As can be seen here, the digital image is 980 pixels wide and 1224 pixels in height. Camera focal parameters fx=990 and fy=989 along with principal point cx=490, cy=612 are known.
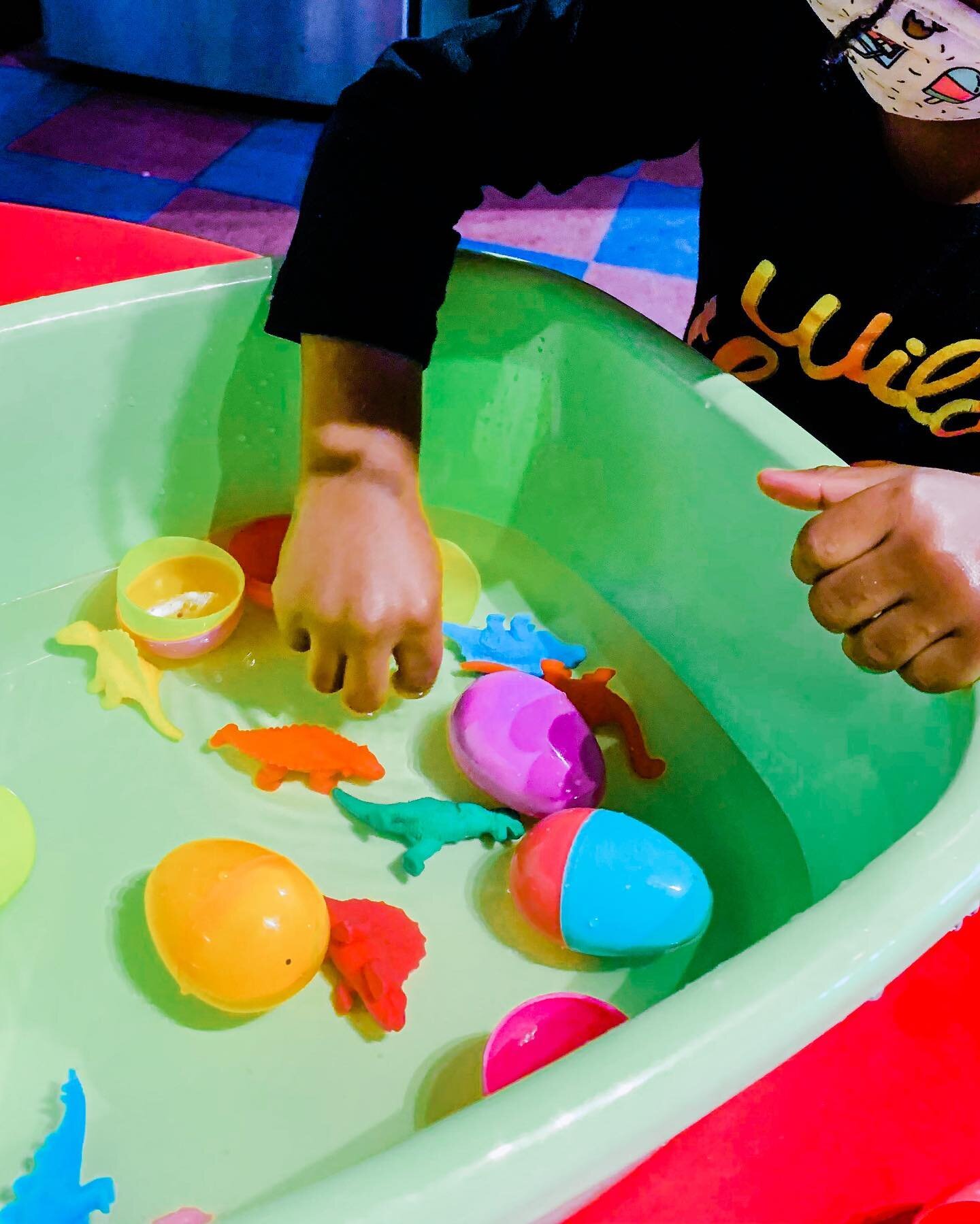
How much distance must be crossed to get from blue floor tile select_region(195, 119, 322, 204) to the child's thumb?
124cm

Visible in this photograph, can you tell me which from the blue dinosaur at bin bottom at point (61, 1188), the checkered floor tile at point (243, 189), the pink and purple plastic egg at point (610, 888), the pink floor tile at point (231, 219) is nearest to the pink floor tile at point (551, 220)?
the checkered floor tile at point (243, 189)

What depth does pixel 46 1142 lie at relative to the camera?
19.0 inches

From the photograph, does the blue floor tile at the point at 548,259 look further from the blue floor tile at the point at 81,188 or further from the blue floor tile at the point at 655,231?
the blue floor tile at the point at 81,188

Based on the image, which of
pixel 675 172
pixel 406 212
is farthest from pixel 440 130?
pixel 675 172

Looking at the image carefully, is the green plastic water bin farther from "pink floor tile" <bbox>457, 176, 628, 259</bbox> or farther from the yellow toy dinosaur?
"pink floor tile" <bbox>457, 176, 628, 259</bbox>

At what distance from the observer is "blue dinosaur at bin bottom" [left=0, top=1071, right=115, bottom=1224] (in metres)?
0.45

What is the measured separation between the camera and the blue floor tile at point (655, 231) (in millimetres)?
1475

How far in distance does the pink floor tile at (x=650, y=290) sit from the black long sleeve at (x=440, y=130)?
73cm

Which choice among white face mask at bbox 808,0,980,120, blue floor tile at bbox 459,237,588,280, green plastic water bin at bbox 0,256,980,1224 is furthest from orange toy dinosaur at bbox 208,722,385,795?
blue floor tile at bbox 459,237,588,280

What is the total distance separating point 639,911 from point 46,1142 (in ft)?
1.03

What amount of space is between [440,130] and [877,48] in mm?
253

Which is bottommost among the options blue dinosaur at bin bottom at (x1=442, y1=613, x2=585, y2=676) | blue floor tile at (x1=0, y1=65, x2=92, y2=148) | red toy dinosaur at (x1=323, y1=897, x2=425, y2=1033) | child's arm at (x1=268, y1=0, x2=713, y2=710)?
blue floor tile at (x1=0, y1=65, x2=92, y2=148)

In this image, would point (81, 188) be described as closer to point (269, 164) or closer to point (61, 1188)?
point (269, 164)

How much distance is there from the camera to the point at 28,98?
1747 millimetres
